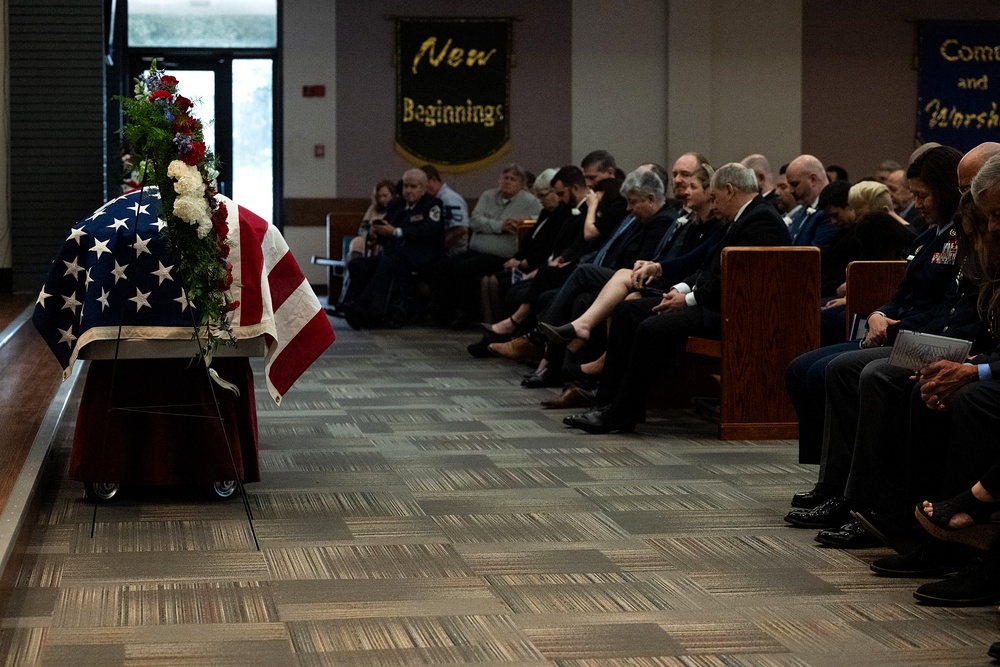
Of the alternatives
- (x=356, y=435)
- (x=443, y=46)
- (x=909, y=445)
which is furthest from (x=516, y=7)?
(x=909, y=445)

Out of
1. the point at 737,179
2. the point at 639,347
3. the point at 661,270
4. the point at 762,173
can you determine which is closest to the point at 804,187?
the point at 762,173

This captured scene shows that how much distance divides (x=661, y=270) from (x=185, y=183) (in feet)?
8.94

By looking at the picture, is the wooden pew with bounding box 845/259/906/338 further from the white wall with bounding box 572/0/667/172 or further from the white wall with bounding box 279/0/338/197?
the white wall with bounding box 279/0/338/197

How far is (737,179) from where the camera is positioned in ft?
17.8

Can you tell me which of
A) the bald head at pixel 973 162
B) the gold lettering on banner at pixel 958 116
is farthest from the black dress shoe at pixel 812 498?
the gold lettering on banner at pixel 958 116

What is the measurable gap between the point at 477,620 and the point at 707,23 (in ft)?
36.0

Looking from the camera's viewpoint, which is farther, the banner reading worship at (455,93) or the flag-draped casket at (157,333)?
the banner reading worship at (455,93)

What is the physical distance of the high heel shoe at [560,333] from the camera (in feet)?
20.8

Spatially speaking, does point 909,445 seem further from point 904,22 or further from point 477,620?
point 904,22

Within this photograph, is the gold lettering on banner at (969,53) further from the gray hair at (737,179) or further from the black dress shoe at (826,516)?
the black dress shoe at (826,516)

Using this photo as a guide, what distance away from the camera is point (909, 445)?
351cm

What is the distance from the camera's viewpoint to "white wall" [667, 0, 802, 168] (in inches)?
516

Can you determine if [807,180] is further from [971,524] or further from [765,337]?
Answer: [971,524]

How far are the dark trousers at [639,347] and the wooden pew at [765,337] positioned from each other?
101mm
